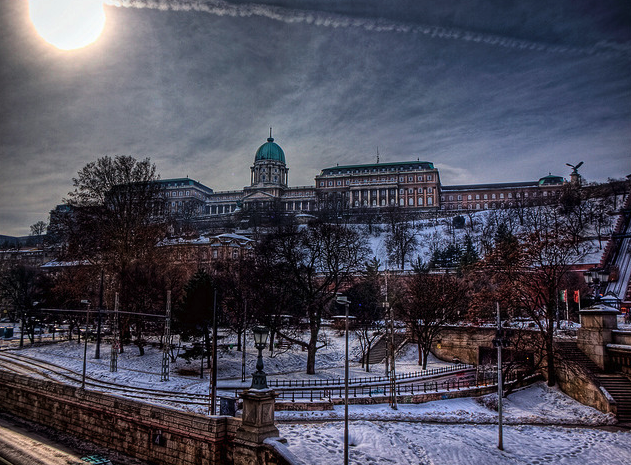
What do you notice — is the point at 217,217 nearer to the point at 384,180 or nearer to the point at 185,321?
the point at 384,180

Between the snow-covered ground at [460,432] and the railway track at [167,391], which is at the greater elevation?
the snow-covered ground at [460,432]

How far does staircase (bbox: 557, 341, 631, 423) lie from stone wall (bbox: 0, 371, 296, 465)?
19241mm

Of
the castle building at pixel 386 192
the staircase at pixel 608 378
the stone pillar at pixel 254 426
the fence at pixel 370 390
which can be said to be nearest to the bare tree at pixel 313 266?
the fence at pixel 370 390

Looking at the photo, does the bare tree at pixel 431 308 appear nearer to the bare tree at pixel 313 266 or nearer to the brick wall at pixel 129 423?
the bare tree at pixel 313 266

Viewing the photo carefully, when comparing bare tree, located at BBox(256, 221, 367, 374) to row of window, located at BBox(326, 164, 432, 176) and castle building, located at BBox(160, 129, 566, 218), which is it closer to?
castle building, located at BBox(160, 129, 566, 218)

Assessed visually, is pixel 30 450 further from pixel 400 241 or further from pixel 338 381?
pixel 400 241

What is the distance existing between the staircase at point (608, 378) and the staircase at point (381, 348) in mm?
21175

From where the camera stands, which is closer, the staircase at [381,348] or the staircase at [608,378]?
the staircase at [608,378]

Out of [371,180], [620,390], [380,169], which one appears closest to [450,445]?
[620,390]

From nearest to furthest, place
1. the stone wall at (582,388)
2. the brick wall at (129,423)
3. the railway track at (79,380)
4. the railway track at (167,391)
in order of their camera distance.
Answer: the brick wall at (129,423) < the stone wall at (582,388) < the railway track at (167,391) < the railway track at (79,380)

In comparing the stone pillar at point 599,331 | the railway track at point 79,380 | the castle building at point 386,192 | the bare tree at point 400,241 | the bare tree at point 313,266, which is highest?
the castle building at point 386,192

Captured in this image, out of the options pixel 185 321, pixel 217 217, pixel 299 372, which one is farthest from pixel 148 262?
pixel 217 217

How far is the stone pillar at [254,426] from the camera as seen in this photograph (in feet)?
55.2

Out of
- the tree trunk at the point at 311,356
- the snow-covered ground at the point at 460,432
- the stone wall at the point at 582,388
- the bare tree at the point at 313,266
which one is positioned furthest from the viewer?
the bare tree at the point at 313,266
